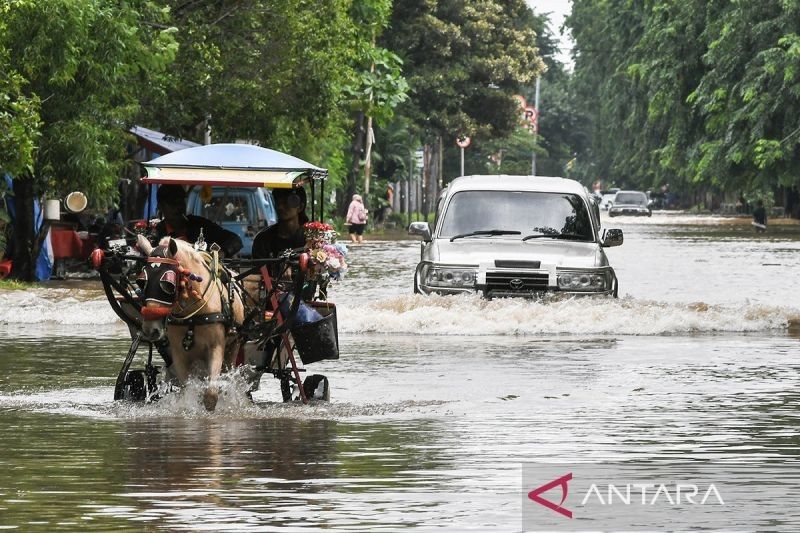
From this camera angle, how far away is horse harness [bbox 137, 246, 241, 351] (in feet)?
41.2

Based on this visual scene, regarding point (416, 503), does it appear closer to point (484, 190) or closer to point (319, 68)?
point (484, 190)

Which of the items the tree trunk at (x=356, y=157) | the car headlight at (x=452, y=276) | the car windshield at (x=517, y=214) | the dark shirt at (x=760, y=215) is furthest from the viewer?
the dark shirt at (x=760, y=215)

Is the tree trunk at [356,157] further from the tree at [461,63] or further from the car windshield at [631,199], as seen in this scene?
the car windshield at [631,199]

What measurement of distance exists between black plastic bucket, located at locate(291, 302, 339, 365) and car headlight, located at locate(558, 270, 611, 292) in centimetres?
808

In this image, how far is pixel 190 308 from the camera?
42.3ft

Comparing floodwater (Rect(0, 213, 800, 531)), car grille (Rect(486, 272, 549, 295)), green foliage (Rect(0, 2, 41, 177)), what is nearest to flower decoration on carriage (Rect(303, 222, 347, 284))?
floodwater (Rect(0, 213, 800, 531))

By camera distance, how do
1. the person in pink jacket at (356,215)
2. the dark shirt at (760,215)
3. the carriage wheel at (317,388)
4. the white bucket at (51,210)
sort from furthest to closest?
1. the dark shirt at (760,215)
2. the person in pink jacket at (356,215)
3. the white bucket at (51,210)
4. the carriage wheel at (317,388)

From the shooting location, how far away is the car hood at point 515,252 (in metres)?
22.1

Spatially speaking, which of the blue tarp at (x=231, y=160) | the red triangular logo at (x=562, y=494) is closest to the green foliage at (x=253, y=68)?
the blue tarp at (x=231, y=160)

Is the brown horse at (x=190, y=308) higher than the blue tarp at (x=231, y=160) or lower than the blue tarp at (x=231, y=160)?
lower

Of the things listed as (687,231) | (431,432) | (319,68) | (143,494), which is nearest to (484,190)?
(431,432)

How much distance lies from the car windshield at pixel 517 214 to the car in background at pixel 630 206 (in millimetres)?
80827

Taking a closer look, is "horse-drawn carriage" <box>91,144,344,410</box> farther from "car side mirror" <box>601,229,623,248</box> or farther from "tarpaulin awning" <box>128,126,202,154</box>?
"tarpaulin awning" <box>128,126,202,154</box>

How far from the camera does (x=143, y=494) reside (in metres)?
9.99
